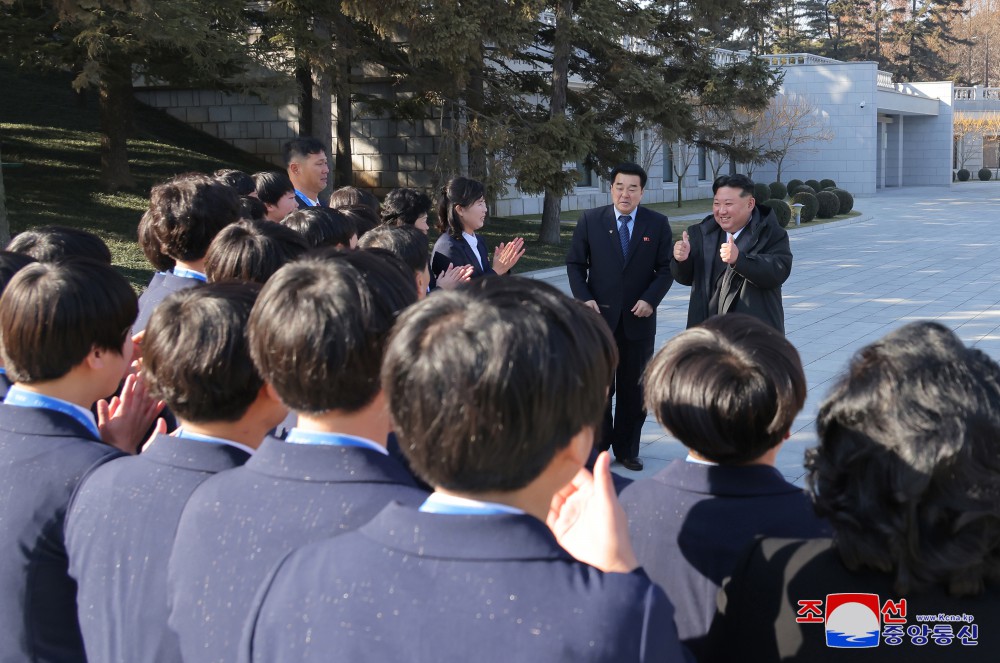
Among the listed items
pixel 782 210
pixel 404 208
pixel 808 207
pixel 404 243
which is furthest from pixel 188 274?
pixel 808 207

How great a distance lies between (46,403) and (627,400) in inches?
161

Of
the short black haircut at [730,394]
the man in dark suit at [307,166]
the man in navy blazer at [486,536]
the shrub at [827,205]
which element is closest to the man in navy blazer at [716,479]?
the short black haircut at [730,394]

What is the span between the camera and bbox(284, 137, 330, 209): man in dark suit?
637 cm

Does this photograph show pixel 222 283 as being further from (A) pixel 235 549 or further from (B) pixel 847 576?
(B) pixel 847 576

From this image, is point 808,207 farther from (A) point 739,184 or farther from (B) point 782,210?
(A) point 739,184

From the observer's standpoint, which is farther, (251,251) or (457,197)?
(457,197)

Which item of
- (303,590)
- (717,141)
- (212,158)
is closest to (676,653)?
(303,590)

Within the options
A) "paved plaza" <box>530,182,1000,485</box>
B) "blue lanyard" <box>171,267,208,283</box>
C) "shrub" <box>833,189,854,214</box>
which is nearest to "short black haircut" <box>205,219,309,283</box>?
"blue lanyard" <box>171,267,208,283</box>

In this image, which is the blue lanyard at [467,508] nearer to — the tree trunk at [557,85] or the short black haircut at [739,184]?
the short black haircut at [739,184]

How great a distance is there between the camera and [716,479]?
1.93m

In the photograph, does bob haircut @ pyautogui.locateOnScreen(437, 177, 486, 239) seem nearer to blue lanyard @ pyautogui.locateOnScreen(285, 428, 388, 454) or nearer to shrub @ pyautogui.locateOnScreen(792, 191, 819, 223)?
blue lanyard @ pyautogui.locateOnScreen(285, 428, 388, 454)

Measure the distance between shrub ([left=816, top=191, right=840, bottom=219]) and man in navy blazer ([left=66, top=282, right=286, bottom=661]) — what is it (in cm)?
2676

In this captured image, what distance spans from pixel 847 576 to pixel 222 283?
1.54m

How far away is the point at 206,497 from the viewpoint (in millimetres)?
1812
